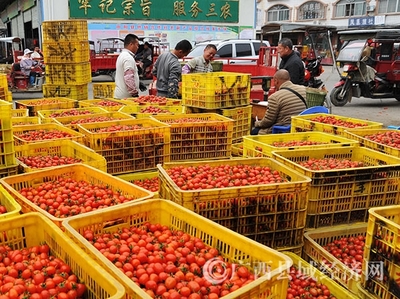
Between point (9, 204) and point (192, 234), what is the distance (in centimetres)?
126

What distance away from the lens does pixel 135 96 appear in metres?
7.35

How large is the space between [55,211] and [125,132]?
1.65 metres

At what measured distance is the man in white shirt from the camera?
6738 mm

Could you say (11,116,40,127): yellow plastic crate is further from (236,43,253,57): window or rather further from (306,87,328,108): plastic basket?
(236,43,253,57): window

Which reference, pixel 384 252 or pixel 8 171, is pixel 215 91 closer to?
pixel 8 171

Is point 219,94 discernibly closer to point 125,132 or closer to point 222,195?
point 125,132

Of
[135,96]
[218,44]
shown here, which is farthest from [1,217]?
[218,44]

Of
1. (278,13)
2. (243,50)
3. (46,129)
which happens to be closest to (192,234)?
(46,129)

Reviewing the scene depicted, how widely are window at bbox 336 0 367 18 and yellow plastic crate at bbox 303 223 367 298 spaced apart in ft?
132

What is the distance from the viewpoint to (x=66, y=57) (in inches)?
317

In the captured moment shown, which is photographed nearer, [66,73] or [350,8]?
[66,73]

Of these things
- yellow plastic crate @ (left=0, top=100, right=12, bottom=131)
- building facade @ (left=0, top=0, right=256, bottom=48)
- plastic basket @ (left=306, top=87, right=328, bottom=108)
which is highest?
building facade @ (left=0, top=0, right=256, bottom=48)

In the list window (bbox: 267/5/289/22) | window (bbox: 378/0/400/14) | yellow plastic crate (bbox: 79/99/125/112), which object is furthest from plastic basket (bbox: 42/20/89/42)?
window (bbox: 267/5/289/22)

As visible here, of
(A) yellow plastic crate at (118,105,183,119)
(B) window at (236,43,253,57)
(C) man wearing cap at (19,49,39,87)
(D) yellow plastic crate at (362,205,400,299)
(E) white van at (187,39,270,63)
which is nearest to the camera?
(D) yellow plastic crate at (362,205,400,299)
